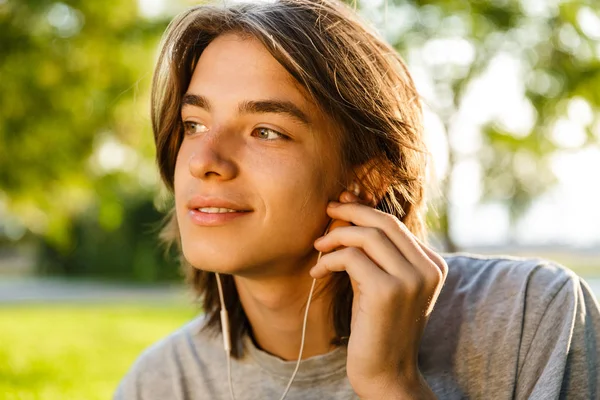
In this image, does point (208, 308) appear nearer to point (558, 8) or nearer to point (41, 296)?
point (558, 8)

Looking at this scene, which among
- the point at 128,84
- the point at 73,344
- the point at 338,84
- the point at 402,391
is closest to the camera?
the point at 402,391

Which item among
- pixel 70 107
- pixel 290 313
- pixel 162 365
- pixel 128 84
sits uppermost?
pixel 128 84

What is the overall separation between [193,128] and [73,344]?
28.7 ft

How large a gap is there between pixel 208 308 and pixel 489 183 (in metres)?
4.01

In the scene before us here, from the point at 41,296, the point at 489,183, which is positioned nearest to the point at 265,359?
the point at 489,183

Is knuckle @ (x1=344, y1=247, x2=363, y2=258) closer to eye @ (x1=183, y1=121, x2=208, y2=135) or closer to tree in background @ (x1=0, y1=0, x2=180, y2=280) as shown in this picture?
eye @ (x1=183, y1=121, x2=208, y2=135)

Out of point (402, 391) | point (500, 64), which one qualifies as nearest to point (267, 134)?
point (402, 391)

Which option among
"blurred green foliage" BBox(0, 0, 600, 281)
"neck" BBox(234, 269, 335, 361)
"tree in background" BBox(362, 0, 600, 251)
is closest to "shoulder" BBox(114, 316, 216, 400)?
"neck" BBox(234, 269, 335, 361)

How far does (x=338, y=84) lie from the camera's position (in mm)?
2461

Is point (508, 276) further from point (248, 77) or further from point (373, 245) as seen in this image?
A: point (248, 77)

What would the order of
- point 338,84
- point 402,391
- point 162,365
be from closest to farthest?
point 402,391, point 338,84, point 162,365

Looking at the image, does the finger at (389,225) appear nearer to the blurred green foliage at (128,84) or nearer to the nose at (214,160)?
the nose at (214,160)

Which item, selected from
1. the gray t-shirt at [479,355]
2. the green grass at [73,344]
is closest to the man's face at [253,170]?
the gray t-shirt at [479,355]

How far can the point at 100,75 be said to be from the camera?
6621 millimetres
